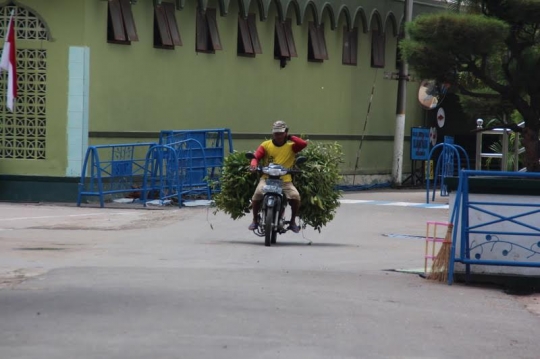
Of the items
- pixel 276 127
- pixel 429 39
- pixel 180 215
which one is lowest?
pixel 180 215

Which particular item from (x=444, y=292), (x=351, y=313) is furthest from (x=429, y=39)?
(x=351, y=313)

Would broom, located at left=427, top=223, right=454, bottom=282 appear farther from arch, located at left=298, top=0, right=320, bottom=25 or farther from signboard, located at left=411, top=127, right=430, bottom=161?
signboard, located at left=411, top=127, right=430, bottom=161

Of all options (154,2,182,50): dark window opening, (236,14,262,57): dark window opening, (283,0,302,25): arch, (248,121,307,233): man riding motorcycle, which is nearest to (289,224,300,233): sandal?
(248,121,307,233): man riding motorcycle

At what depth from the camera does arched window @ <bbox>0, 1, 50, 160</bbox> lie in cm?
2477

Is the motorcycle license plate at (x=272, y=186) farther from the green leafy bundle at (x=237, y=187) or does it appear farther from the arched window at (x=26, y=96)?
the arched window at (x=26, y=96)

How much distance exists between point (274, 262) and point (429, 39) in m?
12.6

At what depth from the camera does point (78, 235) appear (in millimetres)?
17594

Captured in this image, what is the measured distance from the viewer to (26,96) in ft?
81.9

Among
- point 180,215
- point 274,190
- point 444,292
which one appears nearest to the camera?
point 444,292

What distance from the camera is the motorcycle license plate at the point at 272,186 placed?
659 inches

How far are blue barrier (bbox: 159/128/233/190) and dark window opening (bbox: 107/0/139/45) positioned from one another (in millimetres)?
1969

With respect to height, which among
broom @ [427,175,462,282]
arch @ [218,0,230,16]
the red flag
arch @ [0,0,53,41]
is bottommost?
broom @ [427,175,462,282]

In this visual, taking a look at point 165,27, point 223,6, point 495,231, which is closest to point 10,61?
point 165,27

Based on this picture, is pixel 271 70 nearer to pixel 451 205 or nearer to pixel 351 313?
pixel 451 205
